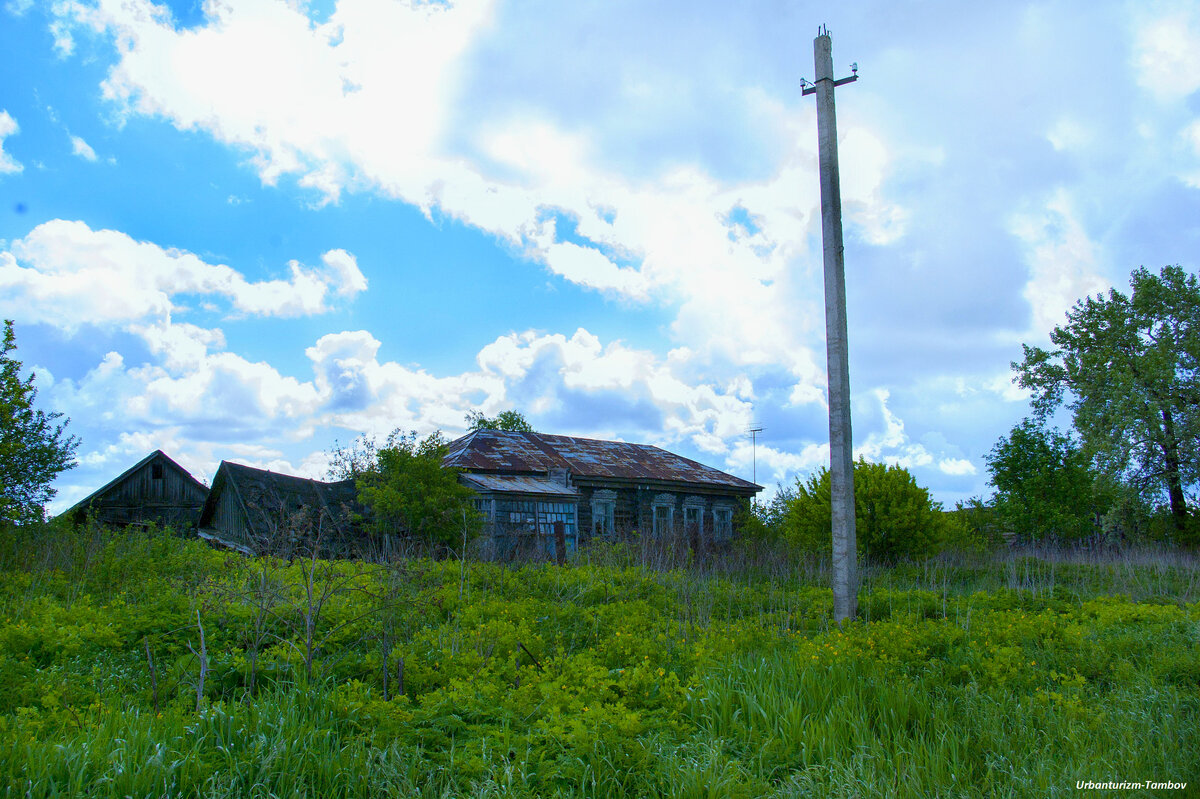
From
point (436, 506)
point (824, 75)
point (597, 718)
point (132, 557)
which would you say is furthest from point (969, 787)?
point (436, 506)

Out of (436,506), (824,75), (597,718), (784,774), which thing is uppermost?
(824,75)

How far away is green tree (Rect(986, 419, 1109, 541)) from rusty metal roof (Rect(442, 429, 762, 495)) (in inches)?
347

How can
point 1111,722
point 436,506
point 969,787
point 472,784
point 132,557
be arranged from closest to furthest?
point 472,784, point 969,787, point 1111,722, point 132,557, point 436,506

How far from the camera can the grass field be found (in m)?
3.52

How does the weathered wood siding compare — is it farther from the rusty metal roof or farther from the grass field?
the grass field

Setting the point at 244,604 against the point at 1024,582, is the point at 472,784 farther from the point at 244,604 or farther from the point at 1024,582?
the point at 1024,582

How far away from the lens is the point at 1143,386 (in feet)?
81.8

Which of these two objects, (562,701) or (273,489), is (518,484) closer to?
(273,489)

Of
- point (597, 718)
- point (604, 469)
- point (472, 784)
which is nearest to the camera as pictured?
point (472, 784)

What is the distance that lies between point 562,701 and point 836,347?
5.40 metres

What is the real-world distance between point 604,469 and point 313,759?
21.8m

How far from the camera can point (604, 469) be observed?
2522 centimetres

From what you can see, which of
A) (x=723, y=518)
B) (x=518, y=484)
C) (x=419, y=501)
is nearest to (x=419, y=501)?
(x=419, y=501)

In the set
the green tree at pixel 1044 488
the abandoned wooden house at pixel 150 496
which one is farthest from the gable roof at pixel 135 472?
the green tree at pixel 1044 488
